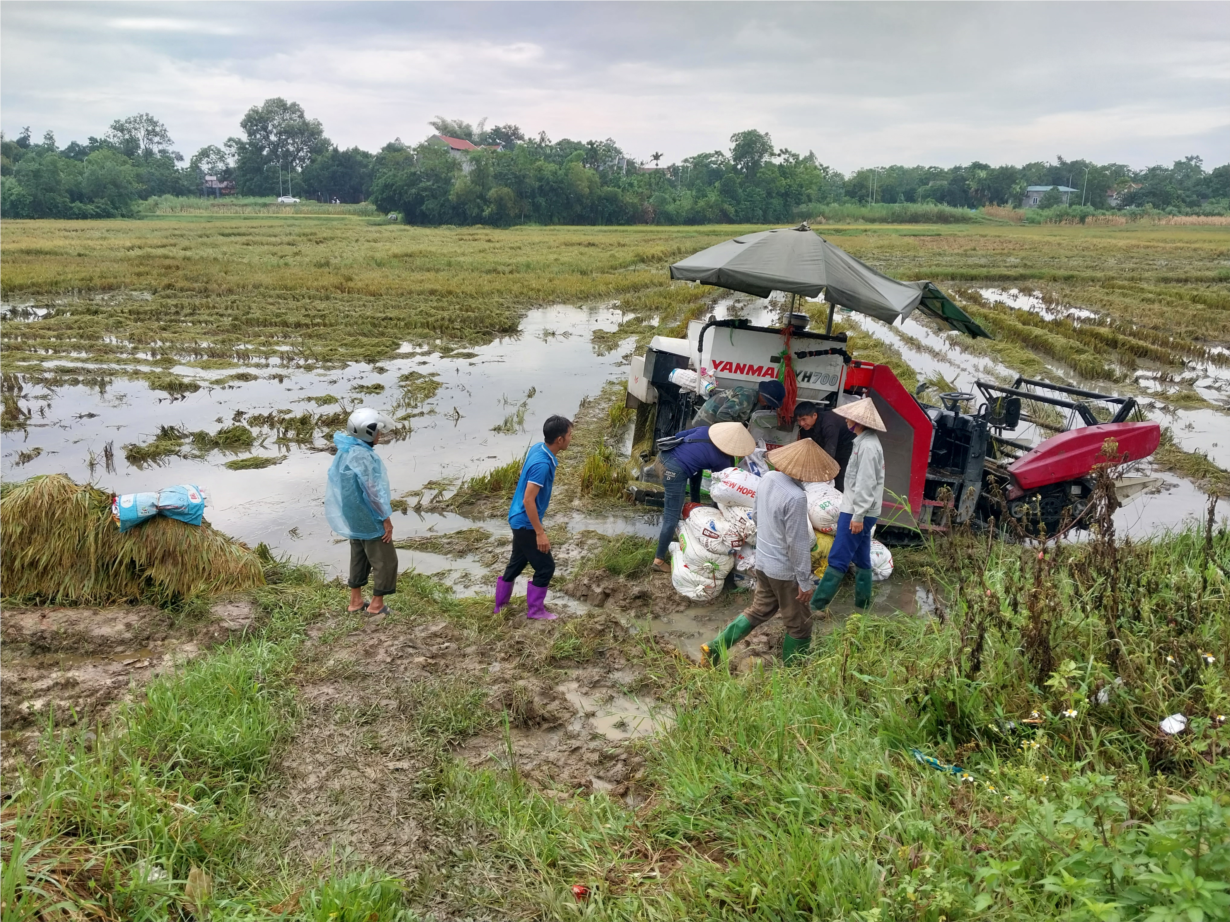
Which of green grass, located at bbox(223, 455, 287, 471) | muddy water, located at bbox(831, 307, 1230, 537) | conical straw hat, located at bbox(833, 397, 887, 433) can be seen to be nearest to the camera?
conical straw hat, located at bbox(833, 397, 887, 433)

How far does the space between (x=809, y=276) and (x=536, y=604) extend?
320 centimetres

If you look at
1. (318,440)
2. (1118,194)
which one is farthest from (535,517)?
(1118,194)

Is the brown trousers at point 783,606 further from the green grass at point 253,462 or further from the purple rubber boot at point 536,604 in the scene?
the green grass at point 253,462

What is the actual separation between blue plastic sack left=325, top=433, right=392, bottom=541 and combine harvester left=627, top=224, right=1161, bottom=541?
9.27ft

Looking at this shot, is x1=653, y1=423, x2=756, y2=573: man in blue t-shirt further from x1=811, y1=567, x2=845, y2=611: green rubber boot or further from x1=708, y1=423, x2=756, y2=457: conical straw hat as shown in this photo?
x1=811, y1=567, x2=845, y2=611: green rubber boot

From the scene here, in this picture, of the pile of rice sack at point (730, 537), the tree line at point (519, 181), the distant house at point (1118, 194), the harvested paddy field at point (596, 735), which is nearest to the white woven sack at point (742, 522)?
the pile of rice sack at point (730, 537)

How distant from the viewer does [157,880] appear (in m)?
2.58

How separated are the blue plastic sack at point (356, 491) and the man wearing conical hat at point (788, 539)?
7.11 feet

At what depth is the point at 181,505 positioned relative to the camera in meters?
5.30

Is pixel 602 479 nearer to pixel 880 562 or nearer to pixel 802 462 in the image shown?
pixel 880 562

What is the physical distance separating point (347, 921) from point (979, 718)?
239 centimetres

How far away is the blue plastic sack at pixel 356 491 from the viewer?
4.67m

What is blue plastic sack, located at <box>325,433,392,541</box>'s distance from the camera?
15.3 feet

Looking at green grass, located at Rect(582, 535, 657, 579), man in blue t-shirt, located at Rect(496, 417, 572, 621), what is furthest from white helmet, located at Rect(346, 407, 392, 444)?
green grass, located at Rect(582, 535, 657, 579)
